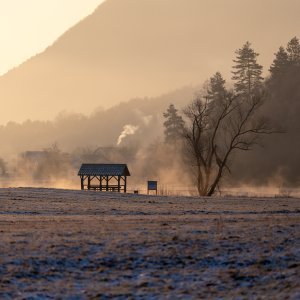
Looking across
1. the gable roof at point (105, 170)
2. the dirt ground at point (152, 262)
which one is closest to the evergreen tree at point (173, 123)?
the gable roof at point (105, 170)

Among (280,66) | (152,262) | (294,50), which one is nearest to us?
(152,262)

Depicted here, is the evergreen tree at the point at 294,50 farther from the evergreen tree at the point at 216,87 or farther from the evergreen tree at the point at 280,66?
the evergreen tree at the point at 216,87

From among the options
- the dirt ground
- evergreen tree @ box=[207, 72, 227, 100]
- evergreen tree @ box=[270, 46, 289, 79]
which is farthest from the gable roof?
evergreen tree @ box=[270, 46, 289, 79]

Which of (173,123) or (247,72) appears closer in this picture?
(247,72)

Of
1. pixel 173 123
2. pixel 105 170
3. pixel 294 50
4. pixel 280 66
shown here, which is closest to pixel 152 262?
pixel 105 170

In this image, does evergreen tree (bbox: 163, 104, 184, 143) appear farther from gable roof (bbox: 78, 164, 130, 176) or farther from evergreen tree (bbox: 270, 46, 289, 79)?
gable roof (bbox: 78, 164, 130, 176)

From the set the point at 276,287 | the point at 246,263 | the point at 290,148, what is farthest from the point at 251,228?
the point at 290,148

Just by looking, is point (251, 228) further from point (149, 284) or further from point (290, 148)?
point (290, 148)

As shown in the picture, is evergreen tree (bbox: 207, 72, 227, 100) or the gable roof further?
evergreen tree (bbox: 207, 72, 227, 100)

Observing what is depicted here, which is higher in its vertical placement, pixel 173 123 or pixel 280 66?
pixel 280 66

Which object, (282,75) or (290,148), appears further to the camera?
(282,75)

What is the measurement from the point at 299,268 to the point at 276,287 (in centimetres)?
164

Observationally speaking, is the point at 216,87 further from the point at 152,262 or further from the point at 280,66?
the point at 152,262

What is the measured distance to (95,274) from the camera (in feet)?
65.8
